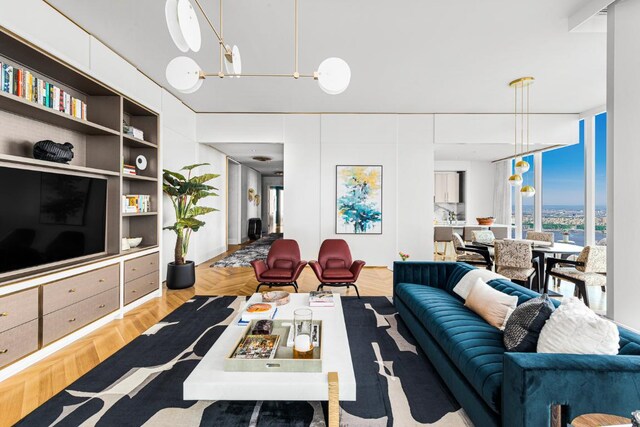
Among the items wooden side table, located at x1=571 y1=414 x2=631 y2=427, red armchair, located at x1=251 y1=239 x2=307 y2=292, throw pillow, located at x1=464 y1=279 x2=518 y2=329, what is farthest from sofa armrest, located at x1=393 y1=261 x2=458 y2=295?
wooden side table, located at x1=571 y1=414 x2=631 y2=427

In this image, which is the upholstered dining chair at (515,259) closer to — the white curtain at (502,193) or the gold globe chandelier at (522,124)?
the gold globe chandelier at (522,124)

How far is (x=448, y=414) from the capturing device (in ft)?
6.11

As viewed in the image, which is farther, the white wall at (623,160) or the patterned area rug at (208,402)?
the white wall at (623,160)

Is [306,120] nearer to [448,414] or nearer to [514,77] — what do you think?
[514,77]

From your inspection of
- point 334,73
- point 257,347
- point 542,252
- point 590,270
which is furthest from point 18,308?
point 590,270

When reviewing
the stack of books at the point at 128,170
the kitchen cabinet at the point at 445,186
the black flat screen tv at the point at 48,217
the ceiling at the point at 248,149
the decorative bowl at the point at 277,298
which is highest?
the ceiling at the point at 248,149

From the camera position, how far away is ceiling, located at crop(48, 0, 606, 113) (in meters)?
2.88

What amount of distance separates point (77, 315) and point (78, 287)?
0.27 meters

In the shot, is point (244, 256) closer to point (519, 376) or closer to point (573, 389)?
point (519, 376)

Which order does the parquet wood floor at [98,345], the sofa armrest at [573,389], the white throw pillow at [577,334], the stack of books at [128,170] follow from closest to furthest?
the sofa armrest at [573,389]
the white throw pillow at [577,334]
the parquet wood floor at [98,345]
the stack of books at [128,170]

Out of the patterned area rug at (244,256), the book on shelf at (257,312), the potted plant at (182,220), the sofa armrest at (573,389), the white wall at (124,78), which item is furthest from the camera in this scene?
the patterned area rug at (244,256)

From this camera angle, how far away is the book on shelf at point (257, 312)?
2.51 meters

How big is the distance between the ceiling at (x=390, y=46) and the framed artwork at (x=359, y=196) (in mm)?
1417

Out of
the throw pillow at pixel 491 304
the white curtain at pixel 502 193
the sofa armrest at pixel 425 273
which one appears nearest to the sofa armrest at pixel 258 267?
the sofa armrest at pixel 425 273
